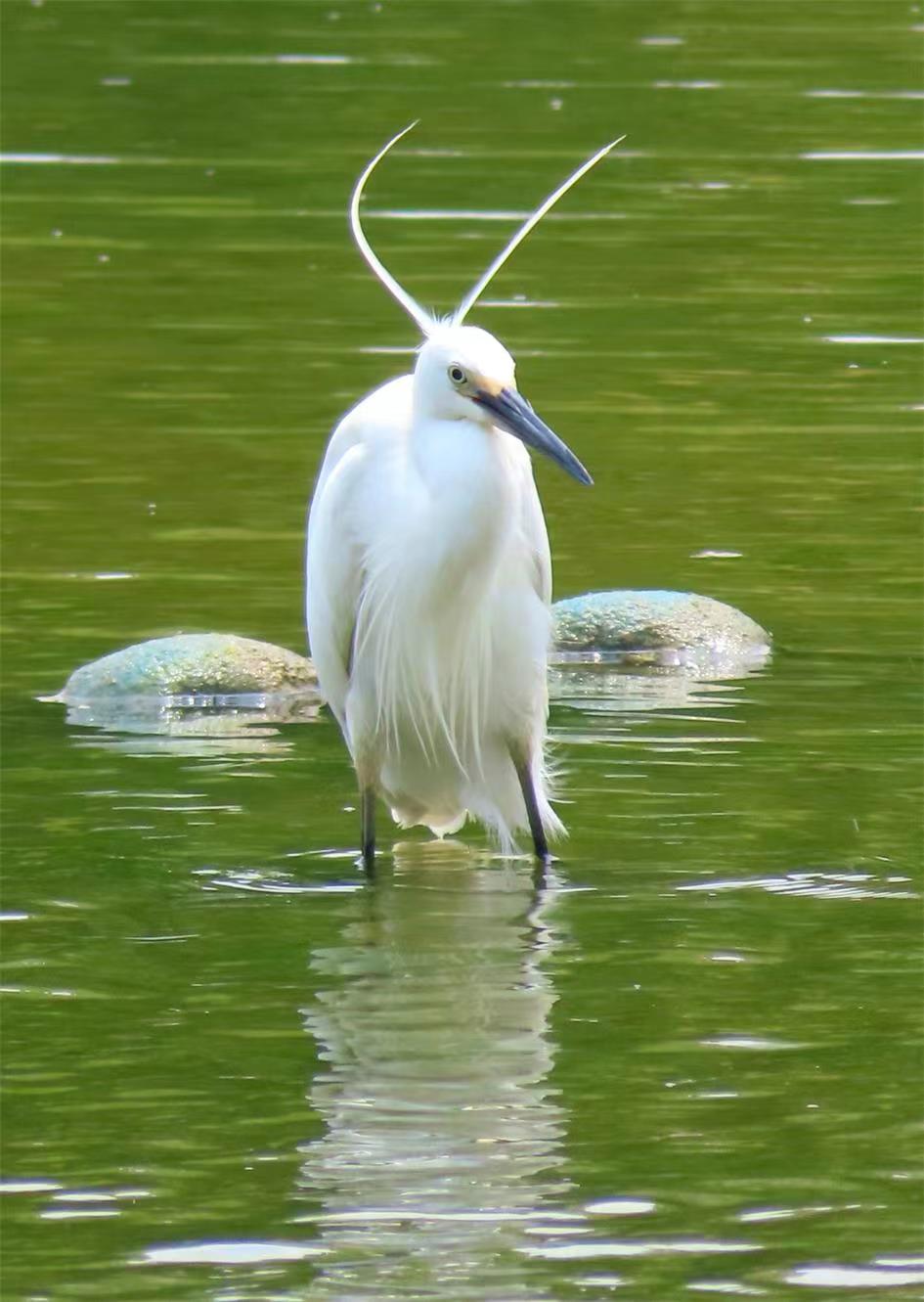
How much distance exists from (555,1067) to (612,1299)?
121 cm

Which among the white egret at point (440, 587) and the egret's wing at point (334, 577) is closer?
the white egret at point (440, 587)

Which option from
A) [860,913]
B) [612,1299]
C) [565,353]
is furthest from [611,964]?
[565,353]

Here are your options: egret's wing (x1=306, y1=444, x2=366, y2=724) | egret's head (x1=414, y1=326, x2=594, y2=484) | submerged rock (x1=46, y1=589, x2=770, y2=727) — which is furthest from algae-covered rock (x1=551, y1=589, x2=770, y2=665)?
egret's head (x1=414, y1=326, x2=594, y2=484)

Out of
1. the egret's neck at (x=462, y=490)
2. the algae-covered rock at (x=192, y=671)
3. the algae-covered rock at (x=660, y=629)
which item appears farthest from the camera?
the algae-covered rock at (x=660, y=629)

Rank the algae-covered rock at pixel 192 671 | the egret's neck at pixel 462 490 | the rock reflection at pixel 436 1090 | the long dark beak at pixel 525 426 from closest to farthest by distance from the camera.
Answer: the rock reflection at pixel 436 1090 → the long dark beak at pixel 525 426 → the egret's neck at pixel 462 490 → the algae-covered rock at pixel 192 671

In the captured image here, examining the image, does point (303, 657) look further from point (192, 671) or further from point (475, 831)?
point (475, 831)

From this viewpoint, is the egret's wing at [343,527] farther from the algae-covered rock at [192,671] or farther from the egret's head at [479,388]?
the algae-covered rock at [192,671]

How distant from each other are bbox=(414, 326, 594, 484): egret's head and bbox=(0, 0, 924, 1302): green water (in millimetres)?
1124

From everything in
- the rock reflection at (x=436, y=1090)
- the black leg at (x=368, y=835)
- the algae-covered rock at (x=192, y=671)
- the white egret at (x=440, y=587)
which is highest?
the white egret at (x=440, y=587)

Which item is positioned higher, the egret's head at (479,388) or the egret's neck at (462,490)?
the egret's head at (479,388)

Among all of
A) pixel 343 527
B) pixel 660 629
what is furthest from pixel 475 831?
pixel 660 629

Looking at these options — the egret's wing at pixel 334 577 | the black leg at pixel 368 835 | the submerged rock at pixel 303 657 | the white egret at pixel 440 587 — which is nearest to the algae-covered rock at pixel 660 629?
the submerged rock at pixel 303 657

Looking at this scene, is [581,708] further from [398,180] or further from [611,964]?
[398,180]

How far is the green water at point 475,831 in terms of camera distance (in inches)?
207
